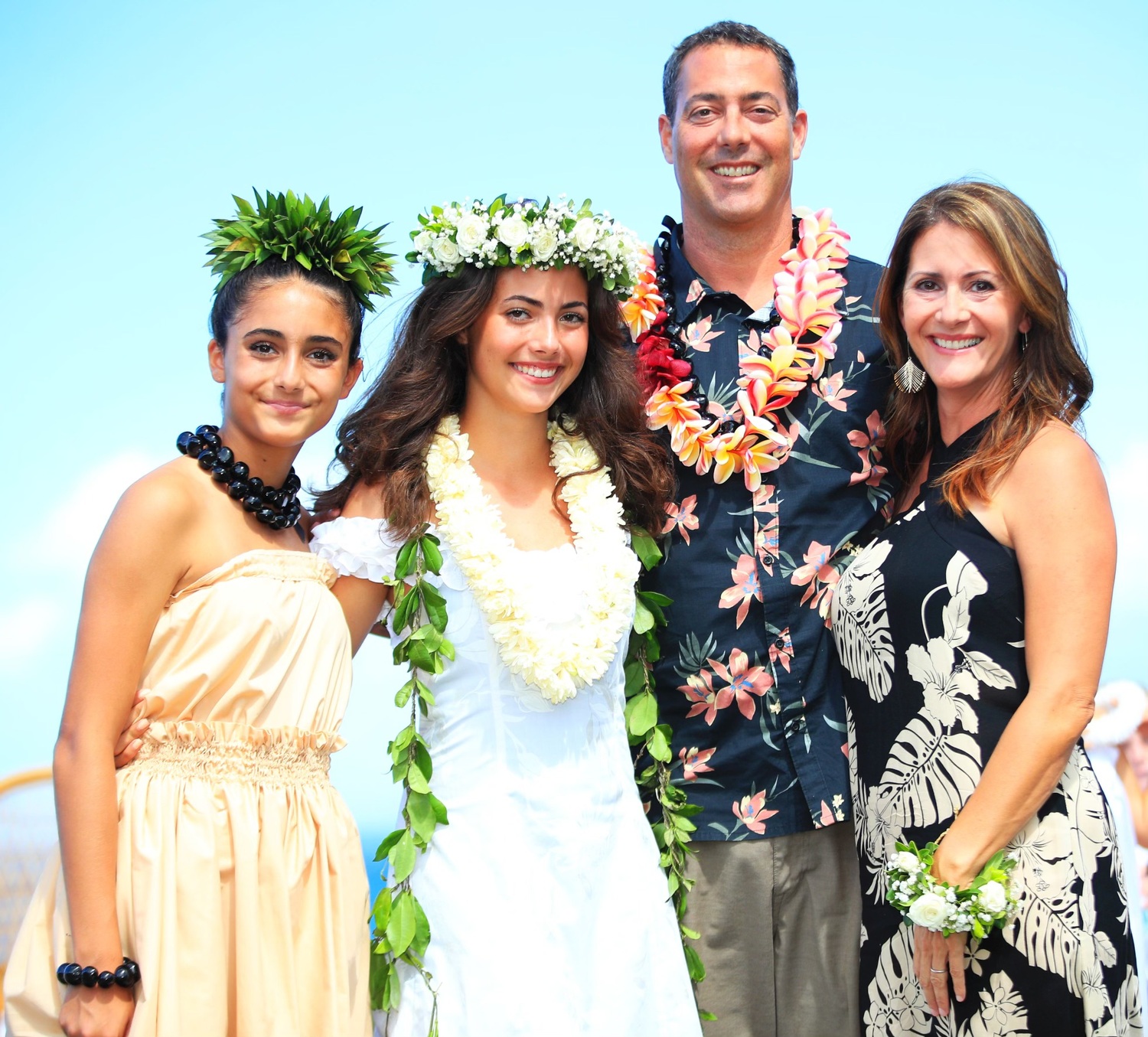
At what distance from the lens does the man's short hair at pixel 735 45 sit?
3.15 meters

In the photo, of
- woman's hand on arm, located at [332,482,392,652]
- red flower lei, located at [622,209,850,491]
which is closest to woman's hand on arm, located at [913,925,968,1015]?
red flower lei, located at [622,209,850,491]

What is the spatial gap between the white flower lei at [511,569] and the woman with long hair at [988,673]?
0.54 metres

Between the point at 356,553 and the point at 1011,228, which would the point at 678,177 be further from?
the point at 356,553

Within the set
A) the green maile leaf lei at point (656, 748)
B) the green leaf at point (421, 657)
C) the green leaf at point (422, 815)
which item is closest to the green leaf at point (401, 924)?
the green leaf at point (422, 815)

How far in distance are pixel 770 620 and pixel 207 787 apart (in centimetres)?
135

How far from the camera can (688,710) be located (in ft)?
9.29

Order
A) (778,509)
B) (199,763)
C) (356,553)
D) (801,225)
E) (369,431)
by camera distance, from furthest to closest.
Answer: (801,225), (778,509), (369,431), (356,553), (199,763)

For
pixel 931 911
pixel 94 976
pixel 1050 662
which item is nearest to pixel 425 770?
pixel 94 976

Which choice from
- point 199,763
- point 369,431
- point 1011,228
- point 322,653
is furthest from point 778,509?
point 199,763

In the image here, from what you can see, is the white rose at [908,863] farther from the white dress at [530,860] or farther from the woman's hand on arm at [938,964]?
the white dress at [530,860]

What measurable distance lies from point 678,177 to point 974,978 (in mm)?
2121

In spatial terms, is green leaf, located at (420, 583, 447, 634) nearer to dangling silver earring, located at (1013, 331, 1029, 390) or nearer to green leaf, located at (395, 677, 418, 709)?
green leaf, located at (395, 677, 418, 709)

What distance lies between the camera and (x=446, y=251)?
2.61 meters

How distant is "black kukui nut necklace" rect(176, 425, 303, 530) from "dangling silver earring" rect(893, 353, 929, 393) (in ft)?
4.76
